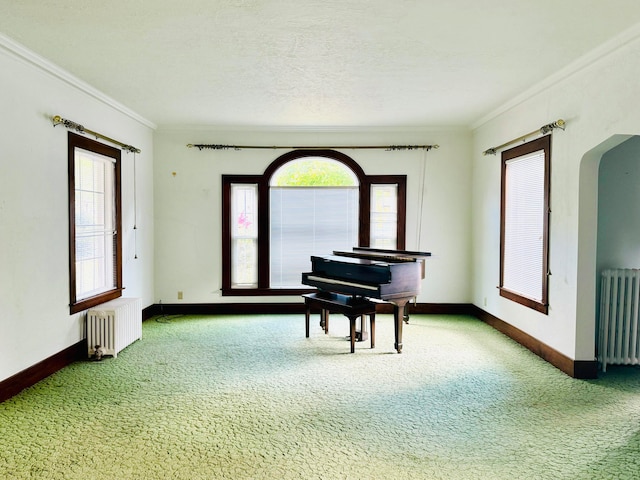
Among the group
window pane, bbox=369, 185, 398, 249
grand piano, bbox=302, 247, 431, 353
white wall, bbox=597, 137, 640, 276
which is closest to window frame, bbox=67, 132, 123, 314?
grand piano, bbox=302, 247, 431, 353

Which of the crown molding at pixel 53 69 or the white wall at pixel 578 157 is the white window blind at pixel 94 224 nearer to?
the crown molding at pixel 53 69

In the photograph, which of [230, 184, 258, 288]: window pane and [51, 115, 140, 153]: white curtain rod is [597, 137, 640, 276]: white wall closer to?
[230, 184, 258, 288]: window pane

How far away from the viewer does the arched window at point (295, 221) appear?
6516 mm

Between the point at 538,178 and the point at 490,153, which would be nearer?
the point at 538,178

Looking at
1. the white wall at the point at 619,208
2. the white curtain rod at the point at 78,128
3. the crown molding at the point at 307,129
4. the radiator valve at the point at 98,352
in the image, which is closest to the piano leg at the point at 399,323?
the white wall at the point at 619,208

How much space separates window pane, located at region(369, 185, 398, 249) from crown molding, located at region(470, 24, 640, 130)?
6.37 ft

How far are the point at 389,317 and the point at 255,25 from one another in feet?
14.8

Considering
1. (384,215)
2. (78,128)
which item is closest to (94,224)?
(78,128)

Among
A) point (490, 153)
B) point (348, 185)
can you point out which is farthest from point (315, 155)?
point (490, 153)

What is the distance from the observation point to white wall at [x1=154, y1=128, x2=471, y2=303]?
6465mm

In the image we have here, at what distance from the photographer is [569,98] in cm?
398

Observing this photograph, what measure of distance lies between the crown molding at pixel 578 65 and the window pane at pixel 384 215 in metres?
1.94

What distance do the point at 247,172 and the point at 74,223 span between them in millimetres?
2734

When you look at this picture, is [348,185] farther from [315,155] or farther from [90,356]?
[90,356]
